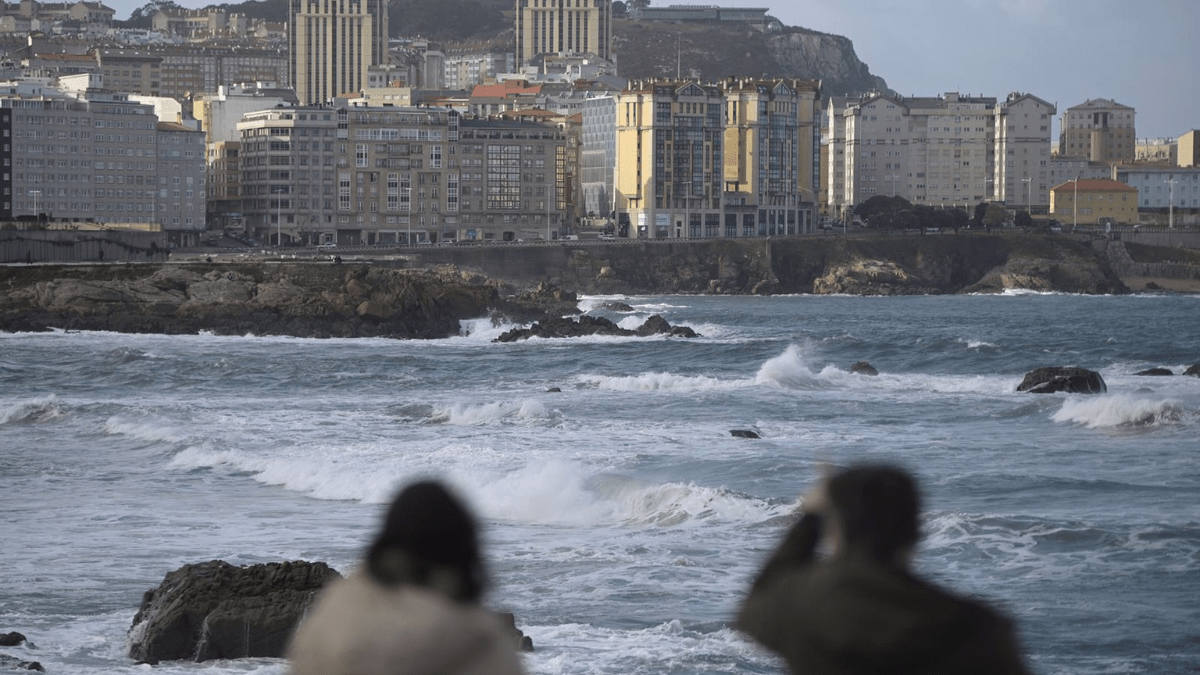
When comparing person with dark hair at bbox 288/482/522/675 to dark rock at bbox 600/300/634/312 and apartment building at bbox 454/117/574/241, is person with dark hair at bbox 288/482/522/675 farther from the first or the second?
apartment building at bbox 454/117/574/241

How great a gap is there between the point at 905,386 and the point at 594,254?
68011 mm

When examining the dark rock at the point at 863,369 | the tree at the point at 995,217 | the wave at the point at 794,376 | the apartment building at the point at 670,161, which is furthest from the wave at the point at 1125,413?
the tree at the point at 995,217

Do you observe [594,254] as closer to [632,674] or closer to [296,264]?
[296,264]

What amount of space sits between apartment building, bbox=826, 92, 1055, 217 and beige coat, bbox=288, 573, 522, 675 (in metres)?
151

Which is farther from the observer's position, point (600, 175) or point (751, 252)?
point (600, 175)

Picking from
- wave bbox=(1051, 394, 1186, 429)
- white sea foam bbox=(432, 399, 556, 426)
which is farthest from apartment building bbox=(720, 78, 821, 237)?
wave bbox=(1051, 394, 1186, 429)

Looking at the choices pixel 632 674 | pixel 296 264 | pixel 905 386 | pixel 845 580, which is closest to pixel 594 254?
pixel 296 264

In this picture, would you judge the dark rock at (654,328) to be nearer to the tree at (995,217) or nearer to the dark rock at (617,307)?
the dark rock at (617,307)

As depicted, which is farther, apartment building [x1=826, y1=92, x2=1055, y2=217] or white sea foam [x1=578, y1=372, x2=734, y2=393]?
apartment building [x1=826, y1=92, x2=1055, y2=217]

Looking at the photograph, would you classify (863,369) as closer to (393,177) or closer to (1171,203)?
(393,177)

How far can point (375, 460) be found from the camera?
23922mm

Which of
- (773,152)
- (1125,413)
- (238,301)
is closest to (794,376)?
(1125,413)

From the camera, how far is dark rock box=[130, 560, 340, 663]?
42.7 ft

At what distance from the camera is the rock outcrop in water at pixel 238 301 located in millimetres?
57906
